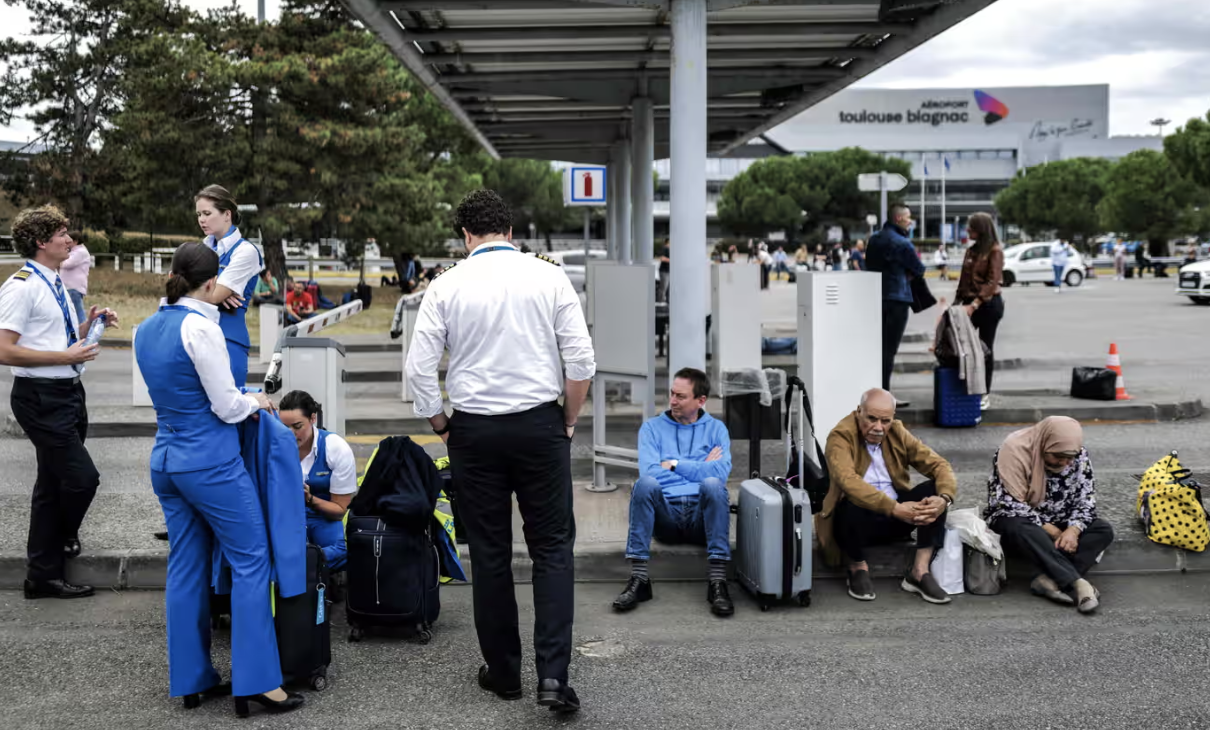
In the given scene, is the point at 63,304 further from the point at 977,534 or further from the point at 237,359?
the point at 977,534

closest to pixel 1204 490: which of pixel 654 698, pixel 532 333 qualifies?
pixel 654 698

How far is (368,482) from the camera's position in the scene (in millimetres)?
5805

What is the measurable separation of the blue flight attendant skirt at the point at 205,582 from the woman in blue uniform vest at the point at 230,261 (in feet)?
4.48

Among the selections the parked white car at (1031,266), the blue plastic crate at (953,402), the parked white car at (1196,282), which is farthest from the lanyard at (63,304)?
the parked white car at (1031,266)

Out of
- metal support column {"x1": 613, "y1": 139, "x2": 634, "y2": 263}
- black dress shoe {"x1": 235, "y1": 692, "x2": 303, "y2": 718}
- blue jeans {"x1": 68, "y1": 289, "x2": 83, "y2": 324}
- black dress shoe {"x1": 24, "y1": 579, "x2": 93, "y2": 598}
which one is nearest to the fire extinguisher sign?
metal support column {"x1": 613, "y1": 139, "x2": 634, "y2": 263}

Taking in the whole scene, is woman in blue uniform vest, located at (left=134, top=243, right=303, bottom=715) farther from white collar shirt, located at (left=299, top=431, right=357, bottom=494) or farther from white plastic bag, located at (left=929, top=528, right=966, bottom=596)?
white plastic bag, located at (left=929, top=528, right=966, bottom=596)

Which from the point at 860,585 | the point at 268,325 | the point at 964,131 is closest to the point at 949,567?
the point at 860,585

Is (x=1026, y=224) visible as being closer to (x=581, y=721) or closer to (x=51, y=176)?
(x=51, y=176)

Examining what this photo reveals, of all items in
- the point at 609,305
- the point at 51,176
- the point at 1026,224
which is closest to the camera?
the point at 609,305

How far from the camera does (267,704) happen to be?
4.83 meters

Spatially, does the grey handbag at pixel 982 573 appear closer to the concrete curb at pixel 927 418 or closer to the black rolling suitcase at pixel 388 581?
the black rolling suitcase at pixel 388 581

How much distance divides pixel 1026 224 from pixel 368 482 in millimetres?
84682

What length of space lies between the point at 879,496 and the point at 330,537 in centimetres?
280

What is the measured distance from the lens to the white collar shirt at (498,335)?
4.68 m
